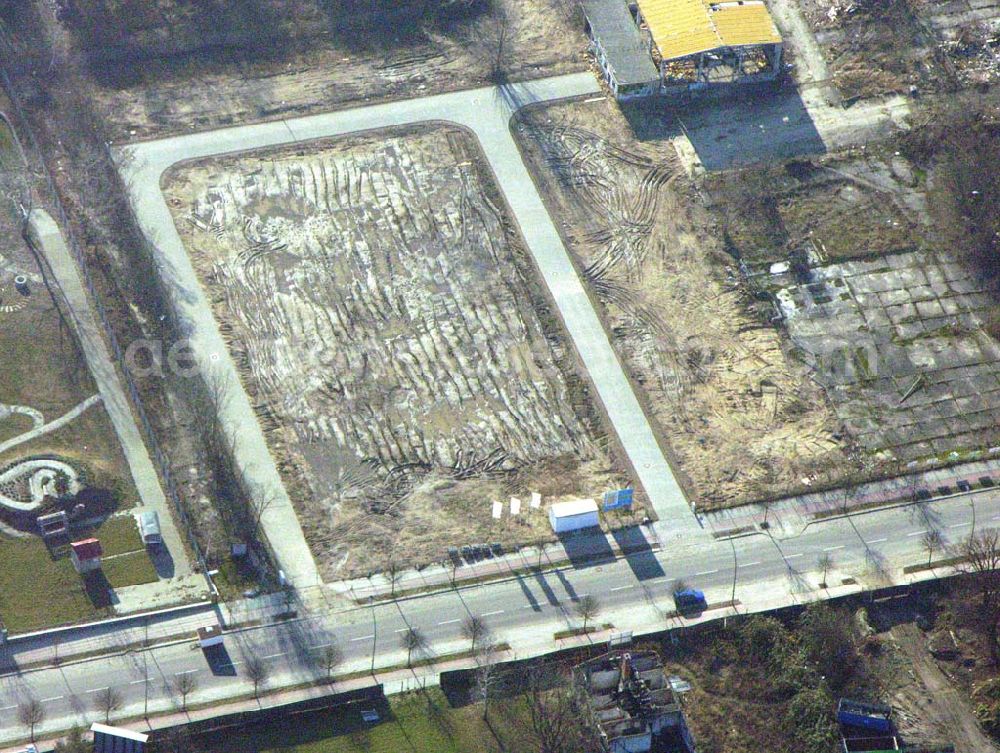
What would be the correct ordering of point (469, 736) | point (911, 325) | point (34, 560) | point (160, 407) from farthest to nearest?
point (911, 325)
point (160, 407)
point (34, 560)
point (469, 736)

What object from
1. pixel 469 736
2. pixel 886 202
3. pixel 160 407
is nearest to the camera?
pixel 469 736

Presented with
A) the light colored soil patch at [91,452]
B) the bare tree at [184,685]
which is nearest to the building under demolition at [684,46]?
the light colored soil patch at [91,452]

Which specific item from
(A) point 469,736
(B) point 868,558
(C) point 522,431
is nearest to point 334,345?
(C) point 522,431

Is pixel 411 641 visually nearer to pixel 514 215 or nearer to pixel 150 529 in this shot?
pixel 150 529

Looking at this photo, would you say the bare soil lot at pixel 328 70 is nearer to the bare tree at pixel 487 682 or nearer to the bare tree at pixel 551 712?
the bare tree at pixel 487 682

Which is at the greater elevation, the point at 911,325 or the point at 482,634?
the point at 911,325

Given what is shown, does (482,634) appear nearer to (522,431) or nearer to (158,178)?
(522,431)

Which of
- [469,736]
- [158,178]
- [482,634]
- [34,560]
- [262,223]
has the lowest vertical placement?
[469,736]
